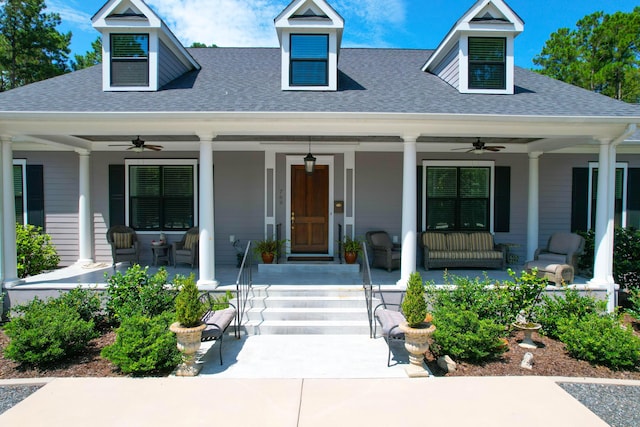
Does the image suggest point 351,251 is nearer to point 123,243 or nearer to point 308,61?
point 308,61

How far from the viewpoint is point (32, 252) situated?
8578 millimetres

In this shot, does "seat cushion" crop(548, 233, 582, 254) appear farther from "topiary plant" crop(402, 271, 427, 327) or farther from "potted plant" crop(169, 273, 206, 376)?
"potted plant" crop(169, 273, 206, 376)

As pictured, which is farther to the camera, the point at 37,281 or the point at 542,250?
the point at 542,250

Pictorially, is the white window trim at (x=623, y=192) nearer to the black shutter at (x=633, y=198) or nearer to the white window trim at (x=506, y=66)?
the black shutter at (x=633, y=198)

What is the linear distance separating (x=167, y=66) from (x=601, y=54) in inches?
997

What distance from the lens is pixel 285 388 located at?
4.41 meters

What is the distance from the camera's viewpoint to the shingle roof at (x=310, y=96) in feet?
22.3

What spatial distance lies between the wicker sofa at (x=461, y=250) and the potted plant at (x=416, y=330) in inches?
163

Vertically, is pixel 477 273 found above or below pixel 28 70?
below

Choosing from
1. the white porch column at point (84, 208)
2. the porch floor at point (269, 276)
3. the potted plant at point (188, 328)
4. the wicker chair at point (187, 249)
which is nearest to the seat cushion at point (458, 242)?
the porch floor at point (269, 276)

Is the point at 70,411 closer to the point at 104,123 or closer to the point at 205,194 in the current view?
the point at 205,194

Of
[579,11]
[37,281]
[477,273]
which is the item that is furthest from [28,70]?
[579,11]

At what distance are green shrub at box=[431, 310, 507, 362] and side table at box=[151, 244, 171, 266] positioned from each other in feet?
21.4

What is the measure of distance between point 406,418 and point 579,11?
28955 mm
